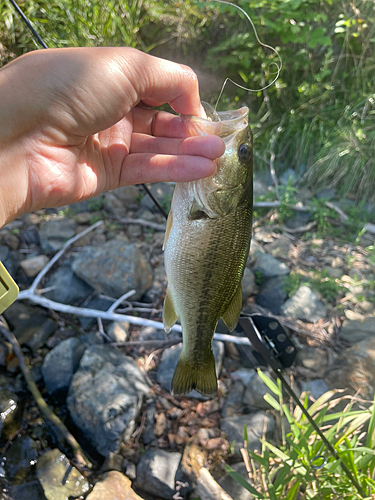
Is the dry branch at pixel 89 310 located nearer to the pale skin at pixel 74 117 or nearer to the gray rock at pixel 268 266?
the gray rock at pixel 268 266

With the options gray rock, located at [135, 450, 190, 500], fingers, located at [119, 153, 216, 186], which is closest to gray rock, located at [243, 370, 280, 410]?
gray rock, located at [135, 450, 190, 500]

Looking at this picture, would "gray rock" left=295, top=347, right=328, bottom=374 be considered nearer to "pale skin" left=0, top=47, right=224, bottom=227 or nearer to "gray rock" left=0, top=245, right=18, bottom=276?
"pale skin" left=0, top=47, right=224, bottom=227

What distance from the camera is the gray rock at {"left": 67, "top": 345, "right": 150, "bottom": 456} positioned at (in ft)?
9.57

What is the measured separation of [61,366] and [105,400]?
622 millimetres

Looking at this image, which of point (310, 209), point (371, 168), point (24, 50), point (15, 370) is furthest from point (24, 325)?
point (371, 168)

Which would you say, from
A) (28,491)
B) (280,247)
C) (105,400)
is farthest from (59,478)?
(280,247)

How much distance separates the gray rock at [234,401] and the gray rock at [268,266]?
4.49ft

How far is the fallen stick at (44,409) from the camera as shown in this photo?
2920 millimetres

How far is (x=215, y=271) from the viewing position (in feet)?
5.75

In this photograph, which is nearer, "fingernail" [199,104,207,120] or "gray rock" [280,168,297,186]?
"fingernail" [199,104,207,120]

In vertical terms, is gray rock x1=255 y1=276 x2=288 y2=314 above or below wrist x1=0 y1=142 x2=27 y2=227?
below

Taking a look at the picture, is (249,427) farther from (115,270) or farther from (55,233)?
(55,233)

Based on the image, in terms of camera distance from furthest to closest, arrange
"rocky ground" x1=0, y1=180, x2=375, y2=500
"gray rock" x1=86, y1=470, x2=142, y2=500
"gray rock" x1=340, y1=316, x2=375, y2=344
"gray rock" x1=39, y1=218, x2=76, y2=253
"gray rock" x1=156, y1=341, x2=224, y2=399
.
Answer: "gray rock" x1=39, y1=218, x2=76, y2=253 → "gray rock" x1=340, y1=316, x2=375, y2=344 → "gray rock" x1=156, y1=341, x2=224, y2=399 → "rocky ground" x1=0, y1=180, x2=375, y2=500 → "gray rock" x1=86, y1=470, x2=142, y2=500

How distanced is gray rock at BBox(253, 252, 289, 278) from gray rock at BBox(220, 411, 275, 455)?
1.61 m
